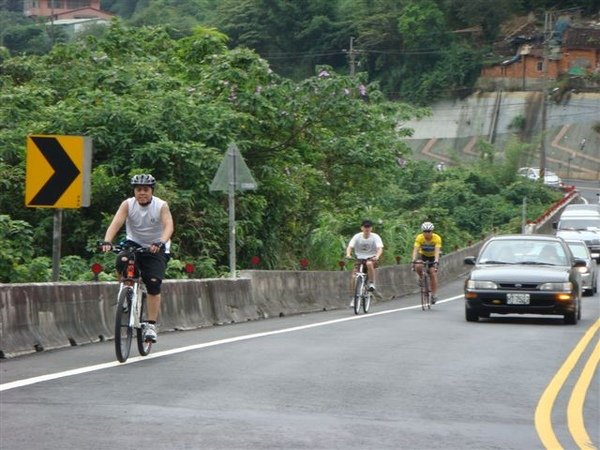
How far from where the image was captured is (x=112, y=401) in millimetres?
10273

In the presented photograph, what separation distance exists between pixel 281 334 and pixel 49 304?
430 centimetres

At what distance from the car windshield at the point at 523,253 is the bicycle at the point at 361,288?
2.68 m

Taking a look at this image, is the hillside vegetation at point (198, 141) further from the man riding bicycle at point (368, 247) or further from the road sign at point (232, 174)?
the man riding bicycle at point (368, 247)

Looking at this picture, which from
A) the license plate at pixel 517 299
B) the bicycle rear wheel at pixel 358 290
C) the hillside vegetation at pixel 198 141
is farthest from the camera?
the hillside vegetation at pixel 198 141

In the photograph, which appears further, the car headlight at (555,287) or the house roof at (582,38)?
the house roof at (582,38)

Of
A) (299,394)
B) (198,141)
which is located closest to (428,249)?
(198,141)

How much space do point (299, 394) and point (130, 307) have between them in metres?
2.92

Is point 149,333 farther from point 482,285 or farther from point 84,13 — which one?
point 84,13

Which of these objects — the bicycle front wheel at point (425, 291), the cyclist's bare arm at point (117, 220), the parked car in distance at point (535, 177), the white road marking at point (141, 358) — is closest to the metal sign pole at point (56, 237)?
the white road marking at point (141, 358)

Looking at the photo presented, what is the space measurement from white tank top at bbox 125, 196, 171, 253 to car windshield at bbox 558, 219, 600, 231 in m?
39.9

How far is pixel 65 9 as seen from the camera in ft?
566

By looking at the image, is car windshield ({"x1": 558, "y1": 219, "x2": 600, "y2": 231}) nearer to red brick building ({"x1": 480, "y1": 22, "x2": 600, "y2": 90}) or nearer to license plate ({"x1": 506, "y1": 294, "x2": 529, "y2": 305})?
license plate ({"x1": 506, "y1": 294, "x2": 529, "y2": 305})

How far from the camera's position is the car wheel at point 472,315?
23000 mm

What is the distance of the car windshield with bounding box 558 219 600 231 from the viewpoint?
2062 inches
